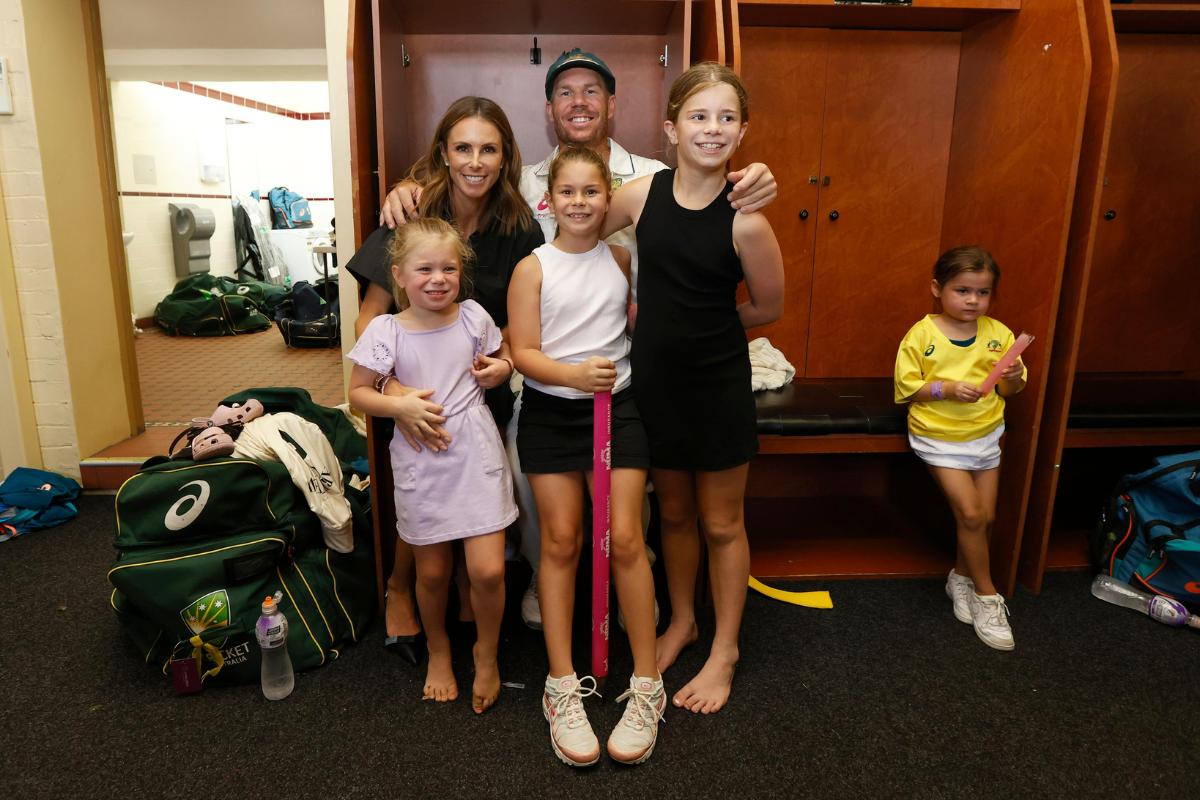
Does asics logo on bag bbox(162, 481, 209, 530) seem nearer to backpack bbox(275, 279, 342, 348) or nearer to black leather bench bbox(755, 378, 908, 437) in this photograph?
black leather bench bbox(755, 378, 908, 437)

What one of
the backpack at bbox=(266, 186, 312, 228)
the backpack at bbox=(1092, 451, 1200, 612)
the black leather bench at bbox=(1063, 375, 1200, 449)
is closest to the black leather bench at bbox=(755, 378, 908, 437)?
the black leather bench at bbox=(1063, 375, 1200, 449)

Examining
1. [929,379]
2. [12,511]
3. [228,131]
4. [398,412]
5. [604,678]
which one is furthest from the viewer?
[228,131]

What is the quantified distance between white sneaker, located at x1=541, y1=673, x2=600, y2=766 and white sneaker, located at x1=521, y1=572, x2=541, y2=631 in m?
0.37

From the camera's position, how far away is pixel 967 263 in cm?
208

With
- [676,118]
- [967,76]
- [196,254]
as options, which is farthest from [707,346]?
[196,254]

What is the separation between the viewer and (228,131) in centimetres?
732

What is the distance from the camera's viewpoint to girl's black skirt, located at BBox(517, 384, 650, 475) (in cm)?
168

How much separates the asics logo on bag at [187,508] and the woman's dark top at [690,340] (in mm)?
1049

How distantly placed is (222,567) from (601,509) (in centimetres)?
89

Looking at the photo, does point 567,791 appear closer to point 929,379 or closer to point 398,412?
Result: point 398,412

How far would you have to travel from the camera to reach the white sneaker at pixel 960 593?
7.09ft

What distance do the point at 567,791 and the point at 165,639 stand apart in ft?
3.50

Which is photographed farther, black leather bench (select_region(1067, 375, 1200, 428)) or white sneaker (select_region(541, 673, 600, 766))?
black leather bench (select_region(1067, 375, 1200, 428))

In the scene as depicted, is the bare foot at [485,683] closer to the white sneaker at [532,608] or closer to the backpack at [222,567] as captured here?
the white sneaker at [532,608]
